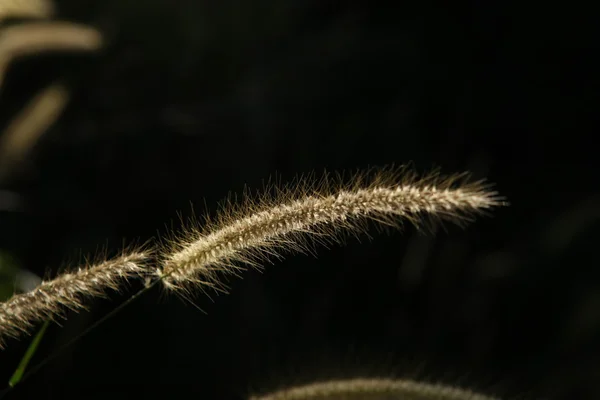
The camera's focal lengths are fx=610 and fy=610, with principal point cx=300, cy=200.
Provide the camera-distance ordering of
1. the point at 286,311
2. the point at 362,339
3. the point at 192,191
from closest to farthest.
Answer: the point at 362,339, the point at 286,311, the point at 192,191

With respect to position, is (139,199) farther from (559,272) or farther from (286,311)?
(559,272)

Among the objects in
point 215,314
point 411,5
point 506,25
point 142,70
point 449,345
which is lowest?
point 449,345

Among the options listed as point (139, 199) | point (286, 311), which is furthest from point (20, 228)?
point (286, 311)

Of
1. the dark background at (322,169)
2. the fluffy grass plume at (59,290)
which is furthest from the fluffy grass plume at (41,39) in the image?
the fluffy grass plume at (59,290)

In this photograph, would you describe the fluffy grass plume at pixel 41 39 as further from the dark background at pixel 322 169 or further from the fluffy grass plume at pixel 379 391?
the fluffy grass plume at pixel 379 391

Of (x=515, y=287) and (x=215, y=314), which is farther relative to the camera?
(x=215, y=314)

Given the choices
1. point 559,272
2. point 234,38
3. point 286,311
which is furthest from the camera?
point 234,38

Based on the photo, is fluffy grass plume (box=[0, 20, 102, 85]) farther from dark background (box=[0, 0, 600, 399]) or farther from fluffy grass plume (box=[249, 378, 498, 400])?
fluffy grass plume (box=[249, 378, 498, 400])

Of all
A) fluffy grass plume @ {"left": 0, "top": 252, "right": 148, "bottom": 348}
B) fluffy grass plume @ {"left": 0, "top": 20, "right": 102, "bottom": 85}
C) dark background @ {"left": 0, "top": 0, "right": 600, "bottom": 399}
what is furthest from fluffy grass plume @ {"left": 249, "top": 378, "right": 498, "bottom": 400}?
fluffy grass plume @ {"left": 0, "top": 20, "right": 102, "bottom": 85}
